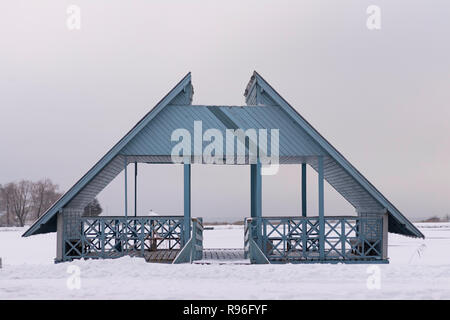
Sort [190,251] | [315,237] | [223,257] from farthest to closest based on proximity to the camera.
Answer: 1. [315,237]
2. [223,257]
3. [190,251]

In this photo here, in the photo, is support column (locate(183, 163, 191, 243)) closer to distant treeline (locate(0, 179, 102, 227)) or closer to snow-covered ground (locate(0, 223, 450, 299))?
snow-covered ground (locate(0, 223, 450, 299))

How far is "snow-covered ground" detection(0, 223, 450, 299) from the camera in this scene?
7.96 meters

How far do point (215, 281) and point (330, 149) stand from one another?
6339 mm

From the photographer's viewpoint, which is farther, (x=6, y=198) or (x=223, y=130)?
(x=6, y=198)

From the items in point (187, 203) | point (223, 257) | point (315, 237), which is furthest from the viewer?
point (315, 237)

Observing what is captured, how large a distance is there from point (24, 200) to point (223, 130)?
81128mm

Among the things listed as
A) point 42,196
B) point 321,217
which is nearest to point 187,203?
point 321,217

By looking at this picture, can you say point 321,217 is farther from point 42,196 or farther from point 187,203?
point 42,196

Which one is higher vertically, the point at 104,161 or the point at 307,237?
the point at 104,161

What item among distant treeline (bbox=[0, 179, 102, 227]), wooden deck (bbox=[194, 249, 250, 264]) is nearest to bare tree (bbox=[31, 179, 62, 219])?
distant treeline (bbox=[0, 179, 102, 227])

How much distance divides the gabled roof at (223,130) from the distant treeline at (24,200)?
75909 mm

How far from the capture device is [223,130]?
14289 millimetres
